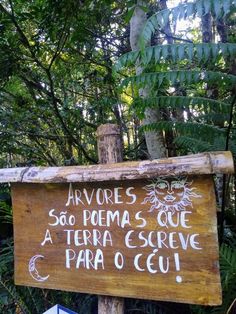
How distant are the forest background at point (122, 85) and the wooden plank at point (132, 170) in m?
0.48

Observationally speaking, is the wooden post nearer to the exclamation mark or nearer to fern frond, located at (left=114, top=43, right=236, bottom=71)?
fern frond, located at (left=114, top=43, right=236, bottom=71)

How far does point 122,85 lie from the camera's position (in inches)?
79.7

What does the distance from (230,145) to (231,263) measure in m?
0.77

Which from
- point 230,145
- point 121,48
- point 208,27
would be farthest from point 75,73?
point 230,145

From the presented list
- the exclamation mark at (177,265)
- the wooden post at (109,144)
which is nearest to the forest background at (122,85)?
the wooden post at (109,144)

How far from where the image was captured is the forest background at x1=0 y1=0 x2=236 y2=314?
73.0 inches

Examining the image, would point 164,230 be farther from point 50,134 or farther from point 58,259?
point 50,134

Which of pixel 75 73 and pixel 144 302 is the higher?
pixel 75 73

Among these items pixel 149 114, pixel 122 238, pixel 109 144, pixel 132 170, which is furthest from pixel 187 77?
pixel 149 114

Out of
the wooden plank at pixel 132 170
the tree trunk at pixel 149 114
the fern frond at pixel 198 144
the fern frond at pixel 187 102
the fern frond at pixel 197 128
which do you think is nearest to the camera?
the wooden plank at pixel 132 170

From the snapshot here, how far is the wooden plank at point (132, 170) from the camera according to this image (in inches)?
54.2

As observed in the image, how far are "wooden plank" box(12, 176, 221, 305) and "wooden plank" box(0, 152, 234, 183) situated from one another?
63 millimetres

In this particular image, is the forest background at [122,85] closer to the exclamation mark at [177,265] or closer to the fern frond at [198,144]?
the fern frond at [198,144]

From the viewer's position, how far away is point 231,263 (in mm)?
1913
